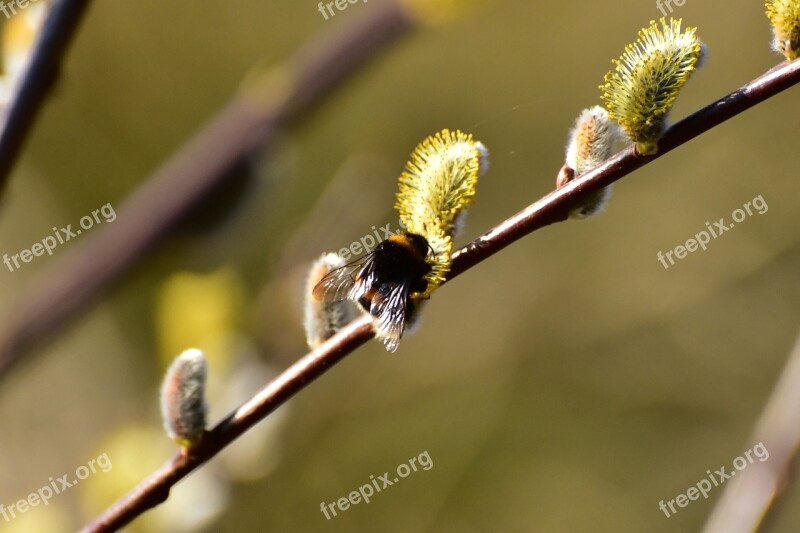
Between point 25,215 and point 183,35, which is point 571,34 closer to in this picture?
point 183,35

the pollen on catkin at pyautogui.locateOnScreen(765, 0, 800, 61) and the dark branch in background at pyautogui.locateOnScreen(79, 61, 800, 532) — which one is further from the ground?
the pollen on catkin at pyautogui.locateOnScreen(765, 0, 800, 61)

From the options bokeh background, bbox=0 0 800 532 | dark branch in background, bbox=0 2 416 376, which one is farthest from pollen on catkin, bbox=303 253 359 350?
bokeh background, bbox=0 0 800 532

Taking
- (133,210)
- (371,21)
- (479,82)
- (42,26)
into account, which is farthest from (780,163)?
(42,26)
